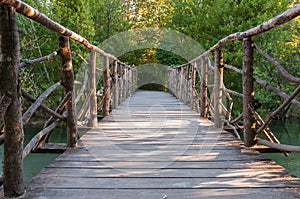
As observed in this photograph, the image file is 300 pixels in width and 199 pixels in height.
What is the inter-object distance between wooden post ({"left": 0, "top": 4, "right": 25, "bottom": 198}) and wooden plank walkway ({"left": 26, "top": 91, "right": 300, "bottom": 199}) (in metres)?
0.13

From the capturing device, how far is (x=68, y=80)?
8.54 feet

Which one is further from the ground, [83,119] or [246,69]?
[246,69]

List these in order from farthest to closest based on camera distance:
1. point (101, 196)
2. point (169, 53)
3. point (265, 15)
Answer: point (169, 53) → point (265, 15) → point (101, 196)

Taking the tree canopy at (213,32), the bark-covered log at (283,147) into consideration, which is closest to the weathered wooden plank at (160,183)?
the bark-covered log at (283,147)

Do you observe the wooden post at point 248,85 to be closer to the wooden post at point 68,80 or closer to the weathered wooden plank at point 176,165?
the weathered wooden plank at point 176,165

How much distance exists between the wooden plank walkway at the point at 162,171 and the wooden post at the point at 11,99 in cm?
13

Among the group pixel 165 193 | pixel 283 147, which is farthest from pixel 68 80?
pixel 283 147

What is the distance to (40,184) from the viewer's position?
1.76 metres

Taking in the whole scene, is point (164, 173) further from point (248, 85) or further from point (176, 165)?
point (248, 85)

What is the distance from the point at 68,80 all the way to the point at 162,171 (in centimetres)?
110

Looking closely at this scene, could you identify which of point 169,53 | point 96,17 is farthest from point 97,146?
point 169,53

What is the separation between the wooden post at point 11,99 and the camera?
1.44 m

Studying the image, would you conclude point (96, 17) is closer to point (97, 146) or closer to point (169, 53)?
point (169, 53)

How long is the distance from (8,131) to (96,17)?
1503cm
